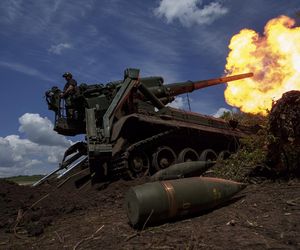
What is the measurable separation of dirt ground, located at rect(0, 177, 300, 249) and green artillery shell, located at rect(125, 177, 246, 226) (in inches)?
9.1

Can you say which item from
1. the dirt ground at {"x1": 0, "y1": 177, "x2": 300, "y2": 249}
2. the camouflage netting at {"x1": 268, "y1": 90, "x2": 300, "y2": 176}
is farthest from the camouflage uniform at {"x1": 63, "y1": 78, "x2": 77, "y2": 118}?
the camouflage netting at {"x1": 268, "y1": 90, "x2": 300, "y2": 176}

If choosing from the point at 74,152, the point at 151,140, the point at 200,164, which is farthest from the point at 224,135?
the point at 200,164

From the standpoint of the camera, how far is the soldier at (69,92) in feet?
54.6

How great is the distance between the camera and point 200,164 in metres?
10.7

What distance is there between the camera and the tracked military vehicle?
1448 cm

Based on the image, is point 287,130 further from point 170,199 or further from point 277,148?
point 170,199

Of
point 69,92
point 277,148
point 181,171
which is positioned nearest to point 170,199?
point 181,171

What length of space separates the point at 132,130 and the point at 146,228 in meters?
7.80

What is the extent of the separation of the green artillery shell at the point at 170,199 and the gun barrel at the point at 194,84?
11.3 meters

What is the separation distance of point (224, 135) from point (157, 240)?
12358 mm

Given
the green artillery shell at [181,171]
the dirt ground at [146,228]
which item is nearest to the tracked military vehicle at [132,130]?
the dirt ground at [146,228]

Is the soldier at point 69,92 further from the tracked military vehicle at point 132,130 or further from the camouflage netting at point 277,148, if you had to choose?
the camouflage netting at point 277,148

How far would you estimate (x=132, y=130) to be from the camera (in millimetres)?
15742

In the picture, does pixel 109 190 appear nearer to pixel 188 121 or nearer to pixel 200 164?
pixel 200 164
